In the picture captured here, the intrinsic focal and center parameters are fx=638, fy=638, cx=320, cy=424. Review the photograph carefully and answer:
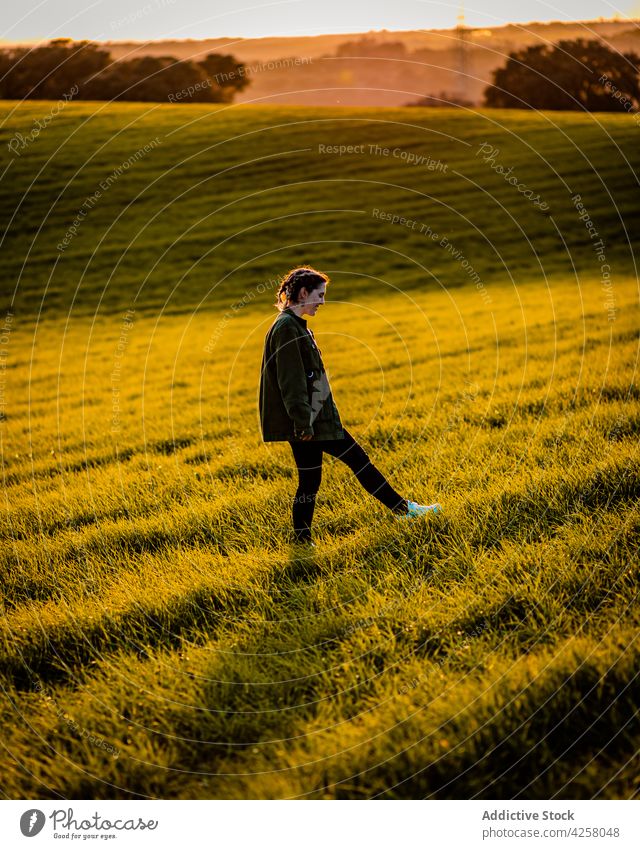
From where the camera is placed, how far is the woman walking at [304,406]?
4.90 m

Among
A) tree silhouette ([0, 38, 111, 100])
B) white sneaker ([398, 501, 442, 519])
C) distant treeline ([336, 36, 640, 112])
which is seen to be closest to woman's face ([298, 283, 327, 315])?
white sneaker ([398, 501, 442, 519])

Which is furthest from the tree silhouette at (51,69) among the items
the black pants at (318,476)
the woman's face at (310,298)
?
the black pants at (318,476)

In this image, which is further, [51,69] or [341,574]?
[51,69]

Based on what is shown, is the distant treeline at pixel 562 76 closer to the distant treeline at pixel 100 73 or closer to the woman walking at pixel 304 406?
the woman walking at pixel 304 406

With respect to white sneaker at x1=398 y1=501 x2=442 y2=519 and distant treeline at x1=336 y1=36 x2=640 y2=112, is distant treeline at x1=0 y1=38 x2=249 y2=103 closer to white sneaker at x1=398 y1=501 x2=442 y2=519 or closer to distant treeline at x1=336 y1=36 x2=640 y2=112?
distant treeline at x1=336 y1=36 x2=640 y2=112

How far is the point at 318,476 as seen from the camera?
17.0ft

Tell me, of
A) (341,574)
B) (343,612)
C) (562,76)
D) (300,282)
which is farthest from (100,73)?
(343,612)

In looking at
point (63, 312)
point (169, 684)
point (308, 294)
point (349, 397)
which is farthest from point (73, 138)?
point (169, 684)

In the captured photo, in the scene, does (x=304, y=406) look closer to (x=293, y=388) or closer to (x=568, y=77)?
(x=293, y=388)

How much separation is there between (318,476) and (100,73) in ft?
77.7

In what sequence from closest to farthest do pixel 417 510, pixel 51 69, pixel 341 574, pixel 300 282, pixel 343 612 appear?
pixel 343 612, pixel 341 574, pixel 300 282, pixel 417 510, pixel 51 69

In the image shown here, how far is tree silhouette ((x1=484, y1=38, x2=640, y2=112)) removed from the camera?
750 inches

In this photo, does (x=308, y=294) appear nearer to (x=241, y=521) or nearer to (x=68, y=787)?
(x=241, y=521)
